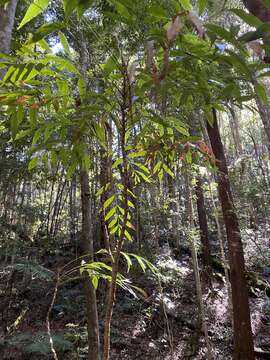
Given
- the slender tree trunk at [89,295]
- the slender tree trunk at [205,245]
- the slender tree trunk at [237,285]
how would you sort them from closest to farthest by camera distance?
the slender tree trunk at [89,295], the slender tree trunk at [237,285], the slender tree trunk at [205,245]

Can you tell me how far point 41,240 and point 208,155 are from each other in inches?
356

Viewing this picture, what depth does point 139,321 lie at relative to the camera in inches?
283

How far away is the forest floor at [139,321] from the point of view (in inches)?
224

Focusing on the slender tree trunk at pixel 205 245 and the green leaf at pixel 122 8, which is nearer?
the green leaf at pixel 122 8

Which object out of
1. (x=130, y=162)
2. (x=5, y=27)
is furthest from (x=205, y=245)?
(x=130, y=162)

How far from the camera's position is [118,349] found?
6.21m

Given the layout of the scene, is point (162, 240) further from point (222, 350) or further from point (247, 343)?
point (247, 343)

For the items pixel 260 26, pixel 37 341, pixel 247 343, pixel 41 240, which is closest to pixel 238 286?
pixel 247 343

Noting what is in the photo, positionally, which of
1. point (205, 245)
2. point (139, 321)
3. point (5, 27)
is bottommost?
point (139, 321)

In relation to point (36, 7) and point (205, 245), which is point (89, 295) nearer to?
point (36, 7)

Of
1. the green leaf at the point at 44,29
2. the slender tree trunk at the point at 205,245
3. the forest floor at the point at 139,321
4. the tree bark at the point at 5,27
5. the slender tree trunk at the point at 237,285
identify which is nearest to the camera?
the green leaf at the point at 44,29

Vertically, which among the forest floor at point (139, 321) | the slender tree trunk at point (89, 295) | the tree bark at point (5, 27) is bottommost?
the forest floor at point (139, 321)

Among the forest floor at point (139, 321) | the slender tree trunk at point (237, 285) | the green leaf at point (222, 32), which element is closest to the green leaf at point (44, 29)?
the green leaf at point (222, 32)

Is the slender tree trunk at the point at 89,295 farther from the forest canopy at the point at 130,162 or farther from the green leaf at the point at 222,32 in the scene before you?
the green leaf at the point at 222,32
